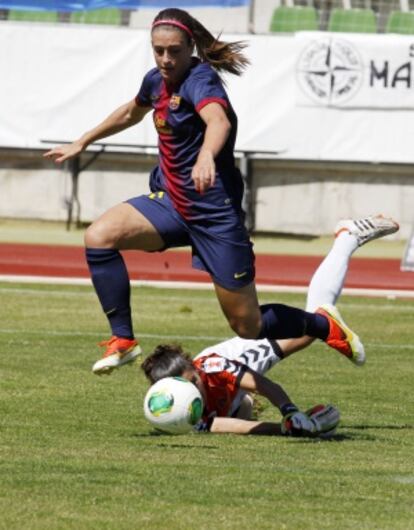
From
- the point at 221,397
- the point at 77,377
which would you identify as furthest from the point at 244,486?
the point at 77,377

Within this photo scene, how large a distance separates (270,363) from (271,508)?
304 centimetres

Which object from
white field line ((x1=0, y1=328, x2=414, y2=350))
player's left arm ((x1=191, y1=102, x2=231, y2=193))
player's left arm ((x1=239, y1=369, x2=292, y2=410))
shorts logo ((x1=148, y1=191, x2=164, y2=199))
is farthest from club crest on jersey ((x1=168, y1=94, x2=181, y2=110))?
white field line ((x1=0, y1=328, x2=414, y2=350))

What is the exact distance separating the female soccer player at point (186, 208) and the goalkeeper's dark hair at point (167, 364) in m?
0.18

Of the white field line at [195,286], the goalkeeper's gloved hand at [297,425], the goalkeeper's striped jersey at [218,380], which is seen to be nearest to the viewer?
the goalkeeper's gloved hand at [297,425]

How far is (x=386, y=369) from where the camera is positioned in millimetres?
11805

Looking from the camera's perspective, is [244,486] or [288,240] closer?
[244,486]

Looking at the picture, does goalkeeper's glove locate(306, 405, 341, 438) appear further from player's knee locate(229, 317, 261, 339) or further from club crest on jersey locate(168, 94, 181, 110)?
club crest on jersey locate(168, 94, 181, 110)

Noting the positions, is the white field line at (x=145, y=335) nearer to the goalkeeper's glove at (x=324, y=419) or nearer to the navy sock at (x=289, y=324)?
the navy sock at (x=289, y=324)

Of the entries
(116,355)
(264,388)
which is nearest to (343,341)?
(264,388)

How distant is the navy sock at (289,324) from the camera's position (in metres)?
8.48


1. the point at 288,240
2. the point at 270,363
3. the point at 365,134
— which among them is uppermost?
the point at 270,363

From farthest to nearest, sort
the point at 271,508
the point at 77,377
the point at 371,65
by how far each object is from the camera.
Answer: the point at 371,65 < the point at 77,377 < the point at 271,508

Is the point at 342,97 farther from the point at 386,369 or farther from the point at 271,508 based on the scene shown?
the point at 271,508

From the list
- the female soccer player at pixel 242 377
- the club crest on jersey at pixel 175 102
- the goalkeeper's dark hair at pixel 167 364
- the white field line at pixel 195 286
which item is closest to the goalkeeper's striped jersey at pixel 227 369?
the female soccer player at pixel 242 377
